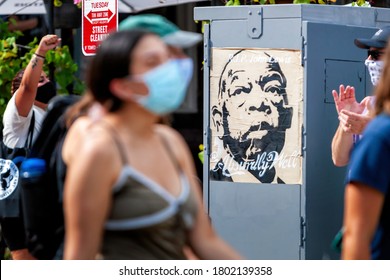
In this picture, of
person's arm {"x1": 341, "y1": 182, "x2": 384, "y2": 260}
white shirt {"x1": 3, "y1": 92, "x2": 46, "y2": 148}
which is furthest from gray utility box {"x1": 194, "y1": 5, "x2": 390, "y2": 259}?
person's arm {"x1": 341, "y1": 182, "x2": 384, "y2": 260}

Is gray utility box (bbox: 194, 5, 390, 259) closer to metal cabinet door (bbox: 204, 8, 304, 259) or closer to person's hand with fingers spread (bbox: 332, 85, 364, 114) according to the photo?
metal cabinet door (bbox: 204, 8, 304, 259)

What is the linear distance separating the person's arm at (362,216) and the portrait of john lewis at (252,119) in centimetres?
344

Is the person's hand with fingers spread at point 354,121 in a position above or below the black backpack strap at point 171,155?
below

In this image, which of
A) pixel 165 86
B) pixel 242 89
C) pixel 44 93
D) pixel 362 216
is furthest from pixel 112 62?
pixel 242 89

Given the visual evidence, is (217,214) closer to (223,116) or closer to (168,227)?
(223,116)

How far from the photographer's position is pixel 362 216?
11.5 ft

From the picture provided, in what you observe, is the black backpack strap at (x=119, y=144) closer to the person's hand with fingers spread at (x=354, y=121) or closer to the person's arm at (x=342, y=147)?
the person's hand with fingers spread at (x=354, y=121)

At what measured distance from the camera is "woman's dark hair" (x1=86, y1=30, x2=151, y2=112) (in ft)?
11.0

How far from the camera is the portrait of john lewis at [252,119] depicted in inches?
277

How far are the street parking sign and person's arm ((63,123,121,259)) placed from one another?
4779mm

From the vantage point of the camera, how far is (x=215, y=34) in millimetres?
7340

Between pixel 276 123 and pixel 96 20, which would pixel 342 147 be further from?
pixel 96 20

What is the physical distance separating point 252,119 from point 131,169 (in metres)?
3.90

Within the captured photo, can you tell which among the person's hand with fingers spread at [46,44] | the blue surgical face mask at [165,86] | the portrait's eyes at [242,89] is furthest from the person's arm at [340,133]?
the blue surgical face mask at [165,86]
